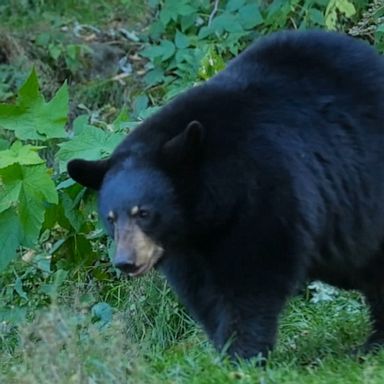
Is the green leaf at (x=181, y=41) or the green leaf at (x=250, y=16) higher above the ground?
the green leaf at (x=250, y=16)

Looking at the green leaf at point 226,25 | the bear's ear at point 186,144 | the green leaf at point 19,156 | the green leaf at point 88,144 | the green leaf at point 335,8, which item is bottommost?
the green leaf at point 226,25

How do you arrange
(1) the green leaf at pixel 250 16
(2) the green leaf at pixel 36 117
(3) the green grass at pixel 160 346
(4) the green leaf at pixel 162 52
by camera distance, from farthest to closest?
(4) the green leaf at pixel 162 52
(1) the green leaf at pixel 250 16
(2) the green leaf at pixel 36 117
(3) the green grass at pixel 160 346

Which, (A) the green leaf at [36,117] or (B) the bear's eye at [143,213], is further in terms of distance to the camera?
(A) the green leaf at [36,117]

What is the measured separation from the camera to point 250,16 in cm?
1063

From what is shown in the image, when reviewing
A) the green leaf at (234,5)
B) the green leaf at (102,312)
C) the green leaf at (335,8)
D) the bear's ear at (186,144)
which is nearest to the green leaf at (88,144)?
the green leaf at (102,312)

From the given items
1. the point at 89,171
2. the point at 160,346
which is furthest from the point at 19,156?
the point at 89,171

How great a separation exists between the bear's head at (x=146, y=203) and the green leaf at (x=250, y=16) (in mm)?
4618

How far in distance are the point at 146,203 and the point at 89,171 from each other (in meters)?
0.45

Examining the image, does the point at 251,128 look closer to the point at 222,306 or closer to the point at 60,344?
the point at 222,306

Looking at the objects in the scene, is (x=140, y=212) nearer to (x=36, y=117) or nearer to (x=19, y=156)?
(x=19, y=156)

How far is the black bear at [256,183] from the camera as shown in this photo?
6.02 metres

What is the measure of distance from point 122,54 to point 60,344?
7.49 m

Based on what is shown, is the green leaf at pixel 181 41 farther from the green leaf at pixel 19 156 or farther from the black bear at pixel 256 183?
the black bear at pixel 256 183

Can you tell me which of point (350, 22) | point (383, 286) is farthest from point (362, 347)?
point (350, 22)
